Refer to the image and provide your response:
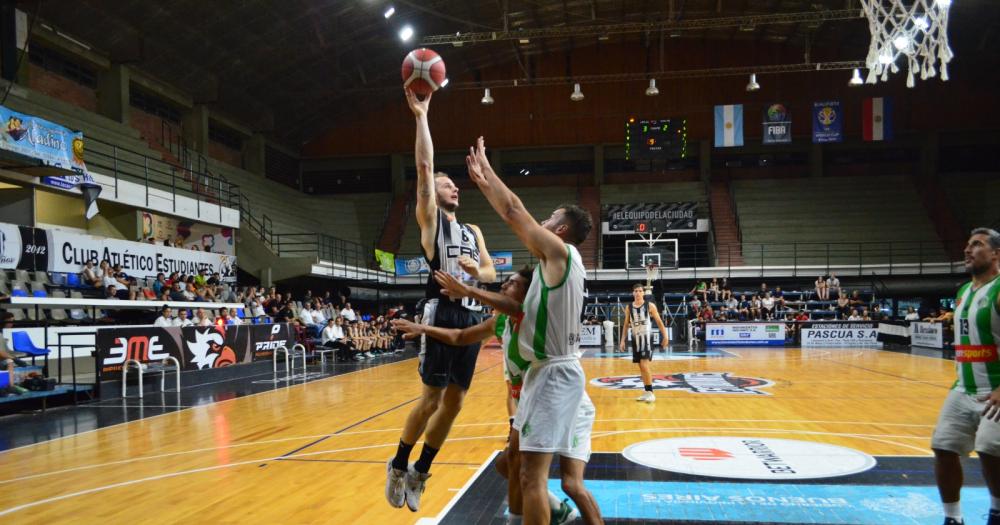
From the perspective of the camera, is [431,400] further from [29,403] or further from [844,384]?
[844,384]

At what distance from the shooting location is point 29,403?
9.80m

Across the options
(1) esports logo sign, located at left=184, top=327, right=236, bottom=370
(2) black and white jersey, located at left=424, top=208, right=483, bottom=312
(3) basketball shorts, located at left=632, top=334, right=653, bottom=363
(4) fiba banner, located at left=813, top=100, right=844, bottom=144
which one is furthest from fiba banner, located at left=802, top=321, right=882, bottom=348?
(2) black and white jersey, located at left=424, top=208, right=483, bottom=312

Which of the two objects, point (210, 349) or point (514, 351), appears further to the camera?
point (210, 349)

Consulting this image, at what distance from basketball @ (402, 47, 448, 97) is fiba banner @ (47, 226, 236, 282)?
42.5 ft

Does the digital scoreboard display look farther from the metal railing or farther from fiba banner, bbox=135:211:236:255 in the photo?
fiba banner, bbox=135:211:236:255

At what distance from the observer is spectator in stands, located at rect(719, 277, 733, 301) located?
2481 centimetres

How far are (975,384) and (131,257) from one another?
1672 centimetres

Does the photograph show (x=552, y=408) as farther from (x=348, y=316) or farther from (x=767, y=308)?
(x=767, y=308)

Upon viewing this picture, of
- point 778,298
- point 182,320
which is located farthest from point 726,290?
point 182,320

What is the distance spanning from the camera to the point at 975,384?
12.4 ft

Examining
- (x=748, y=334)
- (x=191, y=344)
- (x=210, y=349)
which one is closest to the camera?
(x=191, y=344)

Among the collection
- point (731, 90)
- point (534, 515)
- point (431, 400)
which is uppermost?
point (731, 90)

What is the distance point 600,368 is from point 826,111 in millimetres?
14389

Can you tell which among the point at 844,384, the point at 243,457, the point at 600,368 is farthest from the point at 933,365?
the point at 243,457
